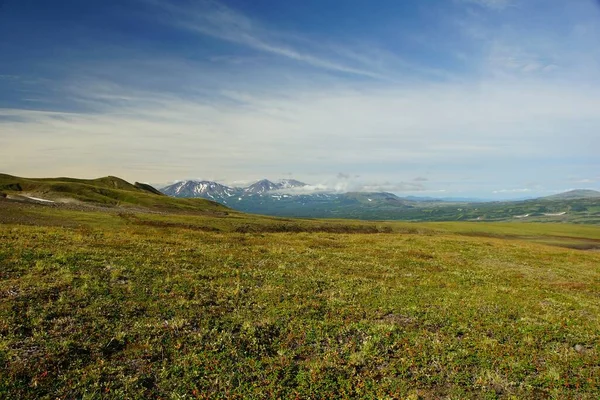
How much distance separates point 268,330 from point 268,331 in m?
0.09

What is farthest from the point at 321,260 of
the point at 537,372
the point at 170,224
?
the point at 170,224

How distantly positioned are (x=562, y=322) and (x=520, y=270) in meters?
21.6

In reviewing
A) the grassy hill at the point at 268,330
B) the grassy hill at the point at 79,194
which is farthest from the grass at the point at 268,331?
the grassy hill at the point at 79,194

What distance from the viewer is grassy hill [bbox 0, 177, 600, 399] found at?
39.6 ft

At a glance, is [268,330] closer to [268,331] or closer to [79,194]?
[268,331]

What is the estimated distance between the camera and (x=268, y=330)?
16281mm

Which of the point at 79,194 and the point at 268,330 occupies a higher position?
the point at 79,194

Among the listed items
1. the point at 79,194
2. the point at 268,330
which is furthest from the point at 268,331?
the point at 79,194

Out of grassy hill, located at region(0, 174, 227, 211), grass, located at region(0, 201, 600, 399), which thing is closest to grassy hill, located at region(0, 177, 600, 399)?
grass, located at region(0, 201, 600, 399)

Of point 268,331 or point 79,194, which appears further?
point 79,194

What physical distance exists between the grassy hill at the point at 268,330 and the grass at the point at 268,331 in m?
0.07

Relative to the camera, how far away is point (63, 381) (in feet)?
36.9

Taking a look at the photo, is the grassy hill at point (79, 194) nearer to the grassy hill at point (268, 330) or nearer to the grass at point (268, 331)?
the grassy hill at point (268, 330)

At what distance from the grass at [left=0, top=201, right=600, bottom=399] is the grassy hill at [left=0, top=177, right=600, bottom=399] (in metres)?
0.07
